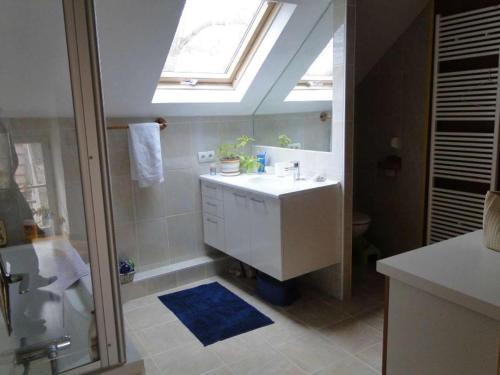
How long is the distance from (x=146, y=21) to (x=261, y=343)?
2032 mm

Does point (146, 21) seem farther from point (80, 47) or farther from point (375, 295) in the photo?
point (375, 295)

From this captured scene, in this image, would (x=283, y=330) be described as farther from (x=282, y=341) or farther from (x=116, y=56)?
(x=116, y=56)

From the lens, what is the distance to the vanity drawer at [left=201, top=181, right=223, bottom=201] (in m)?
3.27

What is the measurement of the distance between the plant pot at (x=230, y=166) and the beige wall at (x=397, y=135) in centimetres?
133

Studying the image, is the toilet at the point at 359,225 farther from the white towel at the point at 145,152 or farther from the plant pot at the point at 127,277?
the plant pot at the point at 127,277

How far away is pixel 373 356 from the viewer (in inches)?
91.7

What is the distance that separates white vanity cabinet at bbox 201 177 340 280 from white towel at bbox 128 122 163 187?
549mm

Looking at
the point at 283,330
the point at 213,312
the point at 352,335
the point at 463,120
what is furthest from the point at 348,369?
the point at 463,120

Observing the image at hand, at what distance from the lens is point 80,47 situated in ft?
3.42

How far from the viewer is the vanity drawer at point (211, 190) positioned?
10.7 feet

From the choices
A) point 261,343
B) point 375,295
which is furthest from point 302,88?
point 261,343

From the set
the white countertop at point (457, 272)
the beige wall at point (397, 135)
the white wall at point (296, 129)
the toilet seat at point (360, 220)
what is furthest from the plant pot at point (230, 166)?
the white countertop at point (457, 272)

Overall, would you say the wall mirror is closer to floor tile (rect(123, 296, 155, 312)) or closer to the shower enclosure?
floor tile (rect(123, 296, 155, 312))

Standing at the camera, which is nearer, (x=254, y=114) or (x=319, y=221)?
(x=319, y=221)
